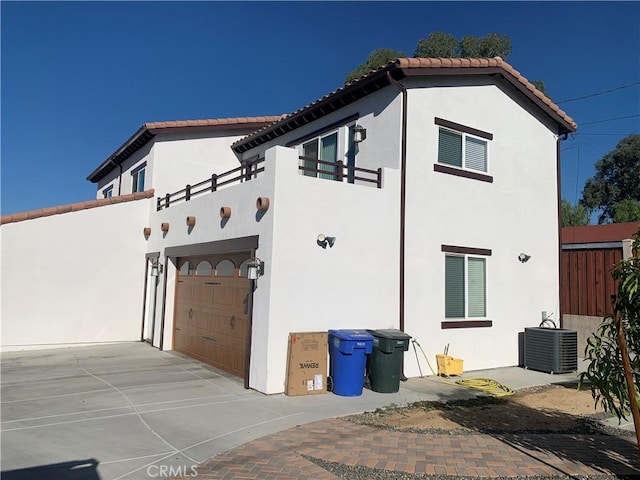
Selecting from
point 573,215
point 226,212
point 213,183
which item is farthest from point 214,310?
point 573,215

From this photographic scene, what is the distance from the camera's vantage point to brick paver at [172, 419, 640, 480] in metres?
4.64

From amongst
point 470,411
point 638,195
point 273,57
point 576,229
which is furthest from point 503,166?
point 638,195

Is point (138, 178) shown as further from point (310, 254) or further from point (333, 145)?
point (310, 254)

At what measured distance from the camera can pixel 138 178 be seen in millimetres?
17141

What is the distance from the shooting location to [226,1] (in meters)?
11.6

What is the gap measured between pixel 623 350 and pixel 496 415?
3.32m

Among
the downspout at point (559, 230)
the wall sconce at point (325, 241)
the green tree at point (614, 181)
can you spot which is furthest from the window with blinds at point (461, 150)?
the green tree at point (614, 181)

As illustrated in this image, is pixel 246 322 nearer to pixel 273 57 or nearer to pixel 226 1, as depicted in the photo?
pixel 226 1

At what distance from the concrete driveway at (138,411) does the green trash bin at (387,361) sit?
0.19m

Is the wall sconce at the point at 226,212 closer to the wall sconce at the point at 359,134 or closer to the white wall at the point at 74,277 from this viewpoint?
the wall sconce at the point at 359,134

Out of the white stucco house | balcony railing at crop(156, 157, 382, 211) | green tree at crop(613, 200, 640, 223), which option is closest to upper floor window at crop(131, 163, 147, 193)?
the white stucco house

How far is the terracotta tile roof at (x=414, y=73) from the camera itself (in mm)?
9836

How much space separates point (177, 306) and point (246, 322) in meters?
4.61

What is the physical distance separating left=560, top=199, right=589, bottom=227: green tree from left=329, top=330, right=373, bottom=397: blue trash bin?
124 feet
